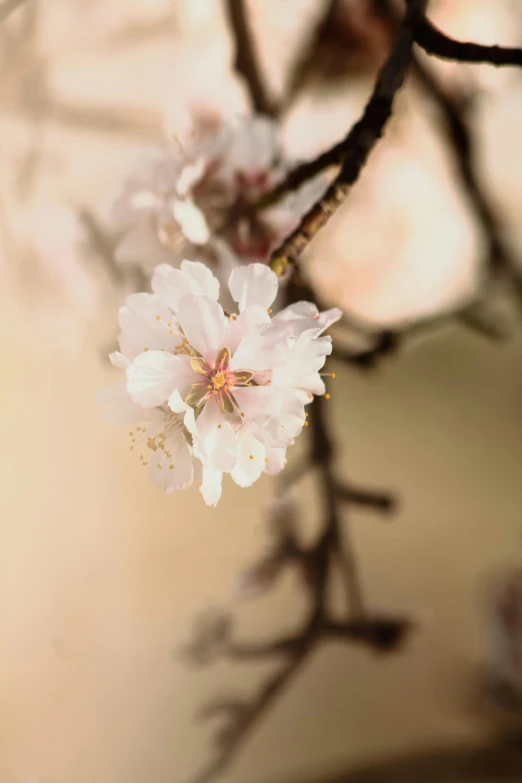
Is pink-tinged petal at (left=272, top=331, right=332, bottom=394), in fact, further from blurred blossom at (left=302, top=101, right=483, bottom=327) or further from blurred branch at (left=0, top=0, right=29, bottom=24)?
blurred branch at (left=0, top=0, right=29, bottom=24)

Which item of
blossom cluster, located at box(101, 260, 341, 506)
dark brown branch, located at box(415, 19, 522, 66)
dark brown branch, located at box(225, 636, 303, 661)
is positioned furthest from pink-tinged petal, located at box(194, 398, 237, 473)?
dark brown branch, located at box(225, 636, 303, 661)

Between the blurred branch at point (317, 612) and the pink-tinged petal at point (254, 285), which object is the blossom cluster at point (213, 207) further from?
the blurred branch at point (317, 612)

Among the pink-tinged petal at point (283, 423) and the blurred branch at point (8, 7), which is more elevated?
the blurred branch at point (8, 7)

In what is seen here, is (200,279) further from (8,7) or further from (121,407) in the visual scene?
(8,7)

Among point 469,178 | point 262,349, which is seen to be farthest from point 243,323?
point 469,178

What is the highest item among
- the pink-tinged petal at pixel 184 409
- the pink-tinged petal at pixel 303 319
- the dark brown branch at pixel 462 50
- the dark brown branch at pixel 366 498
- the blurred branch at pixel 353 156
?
the dark brown branch at pixel 462 50

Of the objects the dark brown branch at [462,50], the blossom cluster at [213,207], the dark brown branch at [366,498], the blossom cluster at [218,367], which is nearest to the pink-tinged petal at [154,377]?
the blossom cluster at [218,367]

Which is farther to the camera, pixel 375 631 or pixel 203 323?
pixel 375 631

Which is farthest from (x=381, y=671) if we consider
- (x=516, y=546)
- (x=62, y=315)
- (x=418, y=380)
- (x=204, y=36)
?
(x=204, y=36)
